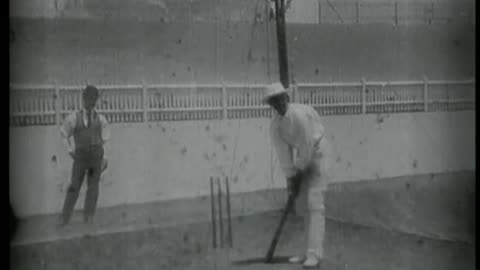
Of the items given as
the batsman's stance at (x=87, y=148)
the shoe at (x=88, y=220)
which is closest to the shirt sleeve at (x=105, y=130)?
the batsman's stance at (x=87, y=148)

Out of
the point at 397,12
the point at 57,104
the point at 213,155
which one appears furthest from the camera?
the point at 397,12

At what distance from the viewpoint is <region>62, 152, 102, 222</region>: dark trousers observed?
2043 millimetres

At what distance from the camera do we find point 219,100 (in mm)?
2160

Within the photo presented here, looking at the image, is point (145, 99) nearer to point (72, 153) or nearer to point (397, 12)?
point (72, 153)

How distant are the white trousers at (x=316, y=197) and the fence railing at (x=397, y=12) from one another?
0.40 meters

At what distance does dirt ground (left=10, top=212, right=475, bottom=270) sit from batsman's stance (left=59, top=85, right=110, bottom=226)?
108 millimetres

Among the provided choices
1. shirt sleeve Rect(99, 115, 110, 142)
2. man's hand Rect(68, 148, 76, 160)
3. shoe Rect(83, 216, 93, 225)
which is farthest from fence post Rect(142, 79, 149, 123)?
shoe Rect(83, 216, 93, 225)

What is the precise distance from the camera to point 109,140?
207cm

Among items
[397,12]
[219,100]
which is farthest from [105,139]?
[397,12]

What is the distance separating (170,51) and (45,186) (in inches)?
21.0

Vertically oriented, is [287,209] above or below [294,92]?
below

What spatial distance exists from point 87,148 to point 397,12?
109 cm

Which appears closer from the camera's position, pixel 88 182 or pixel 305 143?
pixel 88 182

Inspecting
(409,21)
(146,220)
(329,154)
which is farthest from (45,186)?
(409,21)
